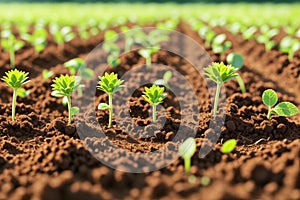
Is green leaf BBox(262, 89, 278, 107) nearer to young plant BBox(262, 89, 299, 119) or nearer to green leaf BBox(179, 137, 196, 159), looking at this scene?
young plant BBox(262, 89, 299, 119)

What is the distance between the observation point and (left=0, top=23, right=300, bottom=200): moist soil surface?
7.35 feet

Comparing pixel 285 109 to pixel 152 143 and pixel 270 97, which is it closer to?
pixel 270 97

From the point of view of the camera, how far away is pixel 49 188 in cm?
212

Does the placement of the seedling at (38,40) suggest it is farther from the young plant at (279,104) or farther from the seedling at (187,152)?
the seedling at (187,152)

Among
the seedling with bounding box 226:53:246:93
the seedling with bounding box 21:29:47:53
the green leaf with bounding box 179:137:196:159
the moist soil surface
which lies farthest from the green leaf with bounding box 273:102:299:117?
the seedling with bounding box 21:29:47:53

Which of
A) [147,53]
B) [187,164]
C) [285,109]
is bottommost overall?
[187,164]

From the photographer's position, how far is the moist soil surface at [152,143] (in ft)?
7.35

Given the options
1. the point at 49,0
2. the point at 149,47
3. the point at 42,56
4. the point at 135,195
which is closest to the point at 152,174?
the point at 135,195

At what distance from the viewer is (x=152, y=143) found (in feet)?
10.8

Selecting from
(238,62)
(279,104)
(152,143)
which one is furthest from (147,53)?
(279,104)

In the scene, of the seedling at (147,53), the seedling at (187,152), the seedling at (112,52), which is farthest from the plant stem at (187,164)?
the seedling at (112,52)

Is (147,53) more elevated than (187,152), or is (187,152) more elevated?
(147,53)

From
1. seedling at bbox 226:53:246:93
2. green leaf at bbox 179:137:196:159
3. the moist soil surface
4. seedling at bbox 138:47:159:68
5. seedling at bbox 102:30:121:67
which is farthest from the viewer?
seedling at bbox 102:30:121:67

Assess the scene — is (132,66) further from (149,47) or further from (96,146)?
(96,146)
